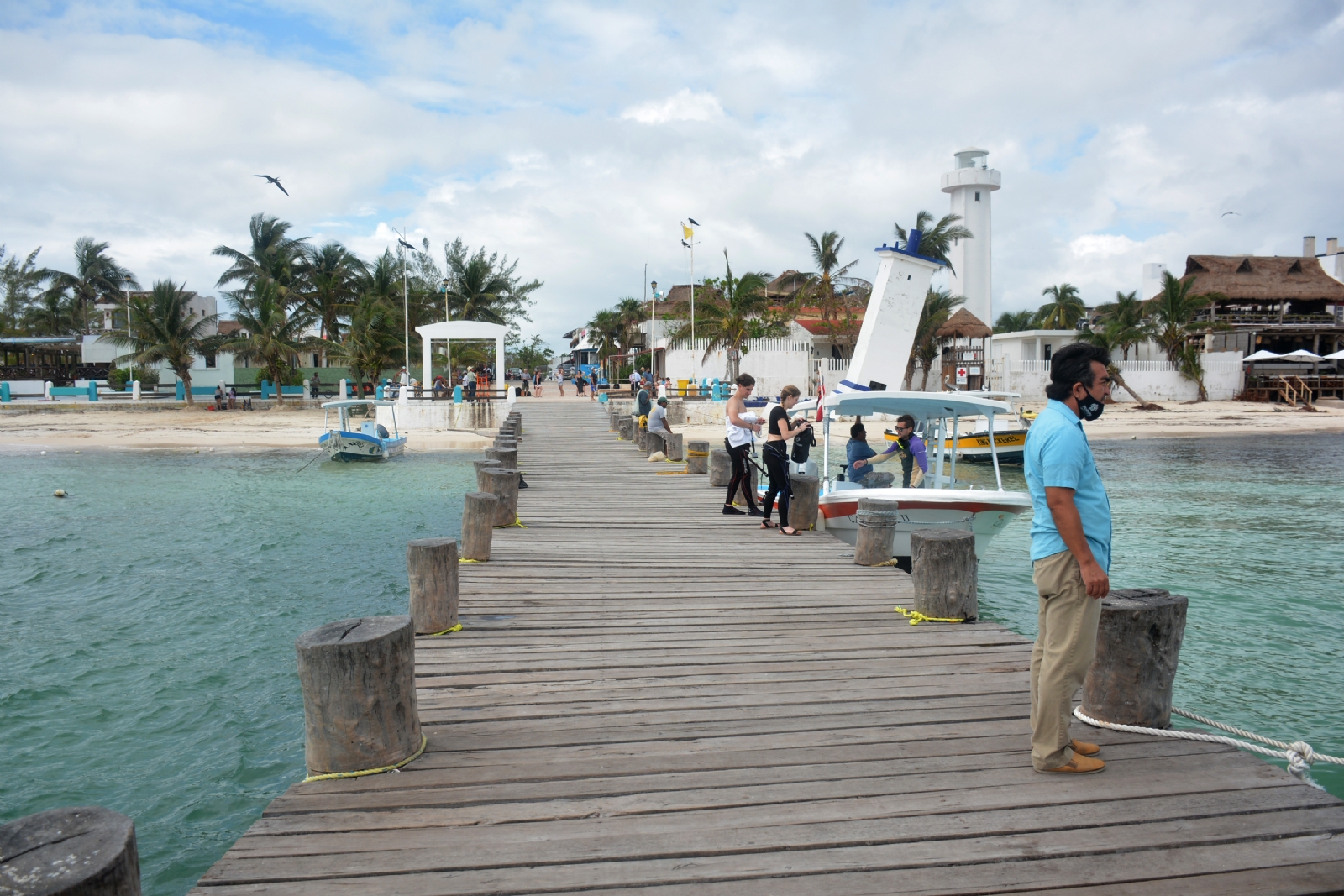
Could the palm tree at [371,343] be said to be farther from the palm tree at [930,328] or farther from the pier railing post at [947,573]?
the pier railing post at [947,573]

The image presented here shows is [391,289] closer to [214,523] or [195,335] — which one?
[195,335]

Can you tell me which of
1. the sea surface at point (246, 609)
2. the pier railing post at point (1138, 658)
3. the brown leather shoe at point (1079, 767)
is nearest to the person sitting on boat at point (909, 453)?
the sea surface at point (246, 609)

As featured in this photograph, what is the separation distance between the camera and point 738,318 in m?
40.7

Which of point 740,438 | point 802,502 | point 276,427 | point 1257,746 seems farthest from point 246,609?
point 276,427

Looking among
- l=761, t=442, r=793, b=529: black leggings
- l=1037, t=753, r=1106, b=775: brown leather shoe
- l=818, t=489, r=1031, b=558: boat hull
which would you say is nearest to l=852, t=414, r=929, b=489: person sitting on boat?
l=818, t=489, r=1031, b=558: boat hull

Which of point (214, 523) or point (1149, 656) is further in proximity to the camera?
point (214, 523)

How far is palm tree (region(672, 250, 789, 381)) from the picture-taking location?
133 feet

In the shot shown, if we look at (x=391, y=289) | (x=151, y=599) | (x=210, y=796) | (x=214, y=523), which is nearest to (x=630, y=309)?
(x=391, y=289)

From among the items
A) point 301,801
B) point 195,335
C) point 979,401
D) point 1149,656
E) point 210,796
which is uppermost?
point 195,335

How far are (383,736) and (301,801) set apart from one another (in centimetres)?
42

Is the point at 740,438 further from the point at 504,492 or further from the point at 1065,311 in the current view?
the point at 1065,311

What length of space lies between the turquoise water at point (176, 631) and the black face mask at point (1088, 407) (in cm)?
591

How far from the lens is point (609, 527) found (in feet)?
35.1

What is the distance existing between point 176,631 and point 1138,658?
10.5 m
